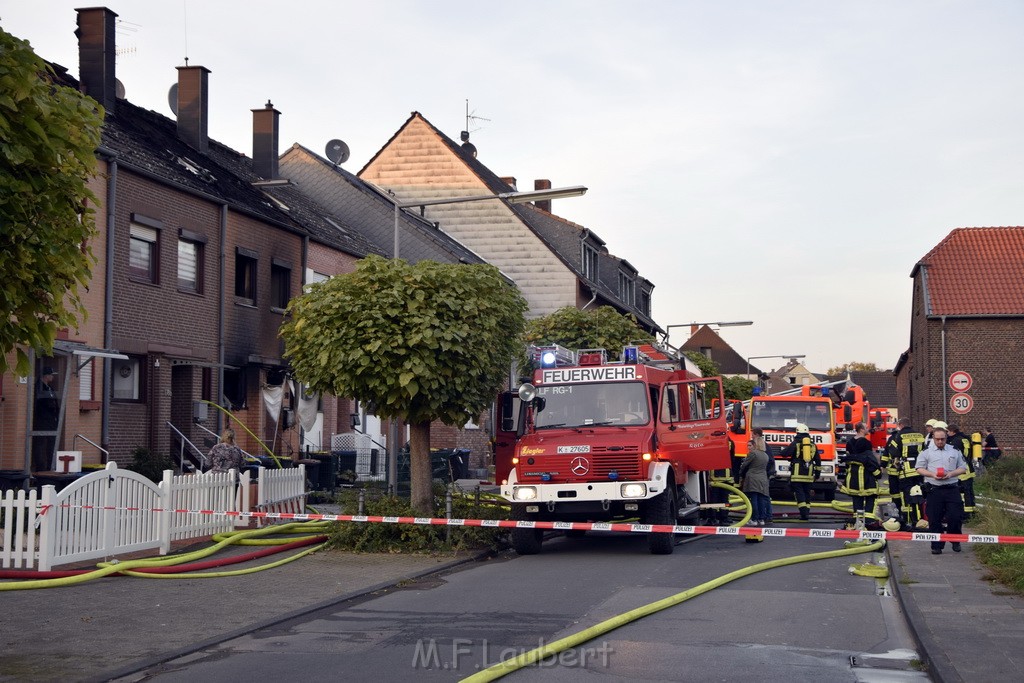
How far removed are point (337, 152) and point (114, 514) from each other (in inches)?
1137

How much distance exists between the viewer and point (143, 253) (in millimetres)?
21656

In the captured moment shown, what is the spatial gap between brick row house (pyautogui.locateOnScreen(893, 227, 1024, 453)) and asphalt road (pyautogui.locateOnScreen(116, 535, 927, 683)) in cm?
3244

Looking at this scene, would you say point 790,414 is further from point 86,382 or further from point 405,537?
point 86,382

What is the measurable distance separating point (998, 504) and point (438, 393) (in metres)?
8.72

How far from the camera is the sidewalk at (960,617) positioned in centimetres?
729

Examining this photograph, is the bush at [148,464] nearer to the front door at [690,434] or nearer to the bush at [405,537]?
the bush at [405,537]

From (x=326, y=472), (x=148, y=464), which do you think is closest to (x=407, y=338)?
(x=148, y=464)

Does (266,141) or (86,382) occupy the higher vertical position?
(266,141)

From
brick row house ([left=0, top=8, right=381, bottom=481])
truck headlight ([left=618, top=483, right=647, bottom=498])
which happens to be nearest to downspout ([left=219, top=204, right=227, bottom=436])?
brick row house ([left=0, top=8, right=381, bottom=481])

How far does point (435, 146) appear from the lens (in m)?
44.0


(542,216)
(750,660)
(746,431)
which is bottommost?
(750,660)

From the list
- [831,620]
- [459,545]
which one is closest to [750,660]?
[831,620]

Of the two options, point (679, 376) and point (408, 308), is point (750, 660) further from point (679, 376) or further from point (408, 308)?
point (679, 376)

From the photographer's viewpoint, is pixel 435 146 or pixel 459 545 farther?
pixel 435 146
